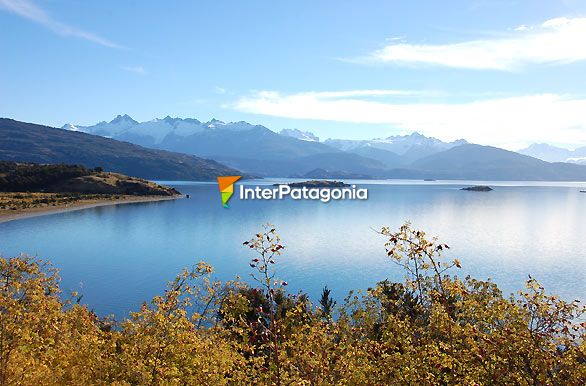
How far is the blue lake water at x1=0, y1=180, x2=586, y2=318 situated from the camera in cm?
7081

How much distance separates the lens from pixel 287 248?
102250mm

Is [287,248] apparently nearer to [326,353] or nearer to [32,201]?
[326,353]

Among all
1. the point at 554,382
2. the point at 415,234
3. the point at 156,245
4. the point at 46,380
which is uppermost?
the point at 415,234

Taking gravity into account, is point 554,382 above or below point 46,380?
above

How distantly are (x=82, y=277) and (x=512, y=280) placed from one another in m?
70.7

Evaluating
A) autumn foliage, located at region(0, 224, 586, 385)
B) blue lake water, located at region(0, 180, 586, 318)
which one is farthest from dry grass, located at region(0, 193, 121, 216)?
autumn foliage, located at region(0, 224, 586, 385)

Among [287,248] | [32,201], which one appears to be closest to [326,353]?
[287,248]

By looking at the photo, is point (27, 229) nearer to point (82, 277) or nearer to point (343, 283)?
point (82, 277)

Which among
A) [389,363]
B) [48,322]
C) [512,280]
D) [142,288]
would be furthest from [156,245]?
[389,363]

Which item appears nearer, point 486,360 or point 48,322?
point 486,360

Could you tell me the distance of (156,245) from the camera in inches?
4323

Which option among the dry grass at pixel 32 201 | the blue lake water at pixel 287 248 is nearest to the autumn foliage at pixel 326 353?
the blue lake water at pixel 287 248

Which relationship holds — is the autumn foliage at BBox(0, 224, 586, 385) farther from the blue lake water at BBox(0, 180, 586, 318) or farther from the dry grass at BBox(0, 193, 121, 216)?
the dry grass at BBox(0, 193, 121, 216)

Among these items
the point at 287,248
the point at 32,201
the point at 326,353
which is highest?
the point at 326,353
